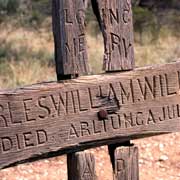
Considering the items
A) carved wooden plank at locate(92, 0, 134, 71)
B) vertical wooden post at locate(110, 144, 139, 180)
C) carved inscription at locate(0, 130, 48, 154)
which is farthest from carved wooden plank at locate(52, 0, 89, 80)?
vertical wooden post at locate(110, 144, 139, 180)

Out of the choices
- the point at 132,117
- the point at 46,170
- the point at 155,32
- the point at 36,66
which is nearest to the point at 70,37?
the point at 132,117

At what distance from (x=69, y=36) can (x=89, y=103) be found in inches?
12.3

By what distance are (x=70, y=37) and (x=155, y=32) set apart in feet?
39.5

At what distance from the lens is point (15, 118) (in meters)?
2.70

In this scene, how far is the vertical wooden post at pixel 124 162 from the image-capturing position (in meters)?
3.03

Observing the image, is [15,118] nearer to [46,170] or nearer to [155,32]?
[46,170]

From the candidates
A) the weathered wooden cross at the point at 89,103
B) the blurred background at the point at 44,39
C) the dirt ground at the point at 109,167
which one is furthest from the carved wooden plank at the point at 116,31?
the blurred background at the point at 44,39

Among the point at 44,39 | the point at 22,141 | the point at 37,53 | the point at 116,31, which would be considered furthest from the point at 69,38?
the point at 44,39

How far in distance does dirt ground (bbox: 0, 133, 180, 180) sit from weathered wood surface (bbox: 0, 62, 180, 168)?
2.27 metres

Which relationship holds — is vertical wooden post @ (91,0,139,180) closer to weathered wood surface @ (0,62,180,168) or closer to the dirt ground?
weathered wood surface @ (0,62,180,168)

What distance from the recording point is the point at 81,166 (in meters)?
2.90

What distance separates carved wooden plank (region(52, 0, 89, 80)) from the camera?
2.79m

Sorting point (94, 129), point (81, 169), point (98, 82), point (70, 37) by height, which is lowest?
point (81, 169)

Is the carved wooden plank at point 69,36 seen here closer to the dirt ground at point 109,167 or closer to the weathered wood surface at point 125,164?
the weathered wood surface at point 125,164
